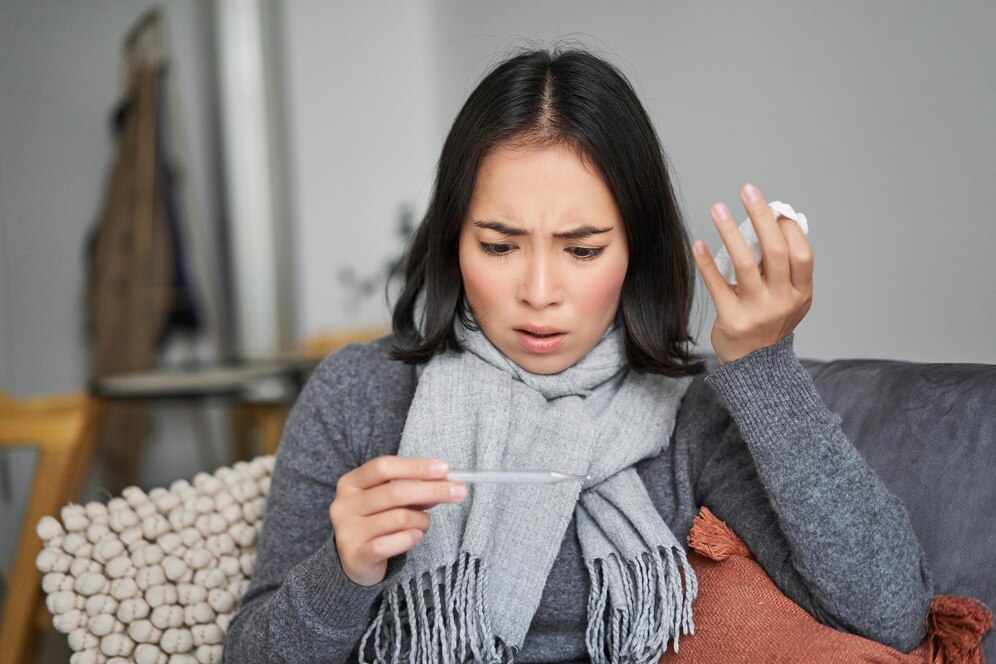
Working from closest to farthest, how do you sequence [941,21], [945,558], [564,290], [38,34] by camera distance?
[945,558], [564,290], [941,21], [38,34]

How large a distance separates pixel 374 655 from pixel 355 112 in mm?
3224

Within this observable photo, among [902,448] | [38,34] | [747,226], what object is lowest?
[902,448]

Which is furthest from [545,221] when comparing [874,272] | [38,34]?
[38,34]

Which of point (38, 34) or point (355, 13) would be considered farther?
point (355, 13)

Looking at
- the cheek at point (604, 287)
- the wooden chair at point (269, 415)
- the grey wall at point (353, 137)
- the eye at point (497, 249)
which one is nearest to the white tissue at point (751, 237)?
the cheek at point (604, 287)

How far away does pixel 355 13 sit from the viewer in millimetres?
4047

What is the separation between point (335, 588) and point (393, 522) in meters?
0.14

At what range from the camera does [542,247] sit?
1114 millimetres

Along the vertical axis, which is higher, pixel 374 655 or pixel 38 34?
pixel 38 34

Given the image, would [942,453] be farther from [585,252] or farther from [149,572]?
[149,572]

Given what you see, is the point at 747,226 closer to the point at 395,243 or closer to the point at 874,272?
the point at 874,272

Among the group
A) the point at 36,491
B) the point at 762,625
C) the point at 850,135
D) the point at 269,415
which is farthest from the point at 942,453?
the point at 269,415

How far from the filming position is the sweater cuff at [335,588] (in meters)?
0.97

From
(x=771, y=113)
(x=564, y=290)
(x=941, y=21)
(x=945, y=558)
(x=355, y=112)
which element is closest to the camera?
(x=945, y=558)
